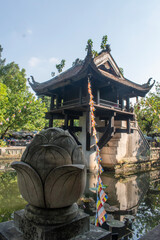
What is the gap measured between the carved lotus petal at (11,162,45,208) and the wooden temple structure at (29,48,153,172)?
6.87m

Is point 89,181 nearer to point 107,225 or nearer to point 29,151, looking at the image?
point 107,225

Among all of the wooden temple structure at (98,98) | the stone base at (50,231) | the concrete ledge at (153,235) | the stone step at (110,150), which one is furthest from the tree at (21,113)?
the concrete ledge at (153,235)

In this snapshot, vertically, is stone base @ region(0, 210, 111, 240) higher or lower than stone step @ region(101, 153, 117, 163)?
higher

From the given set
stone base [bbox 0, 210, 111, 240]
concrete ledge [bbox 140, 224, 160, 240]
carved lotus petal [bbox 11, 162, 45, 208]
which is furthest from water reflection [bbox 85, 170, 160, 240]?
carved lotus petal [bbox 11, 162, 45, 208]

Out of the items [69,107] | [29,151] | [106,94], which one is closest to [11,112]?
[69,107]

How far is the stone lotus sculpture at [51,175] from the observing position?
5.74ft

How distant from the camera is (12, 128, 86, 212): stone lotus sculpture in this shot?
1.75 m

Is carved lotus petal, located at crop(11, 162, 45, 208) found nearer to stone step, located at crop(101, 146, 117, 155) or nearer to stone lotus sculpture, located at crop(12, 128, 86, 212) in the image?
stone lotus sculpture, located at crop(12, 128, 86, 212)

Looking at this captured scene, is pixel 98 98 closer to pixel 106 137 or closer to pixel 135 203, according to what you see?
pixel 106 137

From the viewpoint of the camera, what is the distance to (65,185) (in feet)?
5.82

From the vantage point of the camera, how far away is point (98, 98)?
9.03 m

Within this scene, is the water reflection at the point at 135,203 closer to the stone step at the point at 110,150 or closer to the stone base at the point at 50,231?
the stone base at the point at 50,231

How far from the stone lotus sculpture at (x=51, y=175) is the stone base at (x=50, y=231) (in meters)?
0.19

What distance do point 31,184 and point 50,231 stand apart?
1.61 ft
